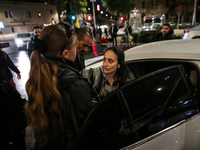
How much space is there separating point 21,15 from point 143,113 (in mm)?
45999

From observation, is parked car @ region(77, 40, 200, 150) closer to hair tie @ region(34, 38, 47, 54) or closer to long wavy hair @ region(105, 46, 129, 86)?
hair tie @ region(34, 38, 47, 54)

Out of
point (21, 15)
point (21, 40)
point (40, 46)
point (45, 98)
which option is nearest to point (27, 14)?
point (21, 15)

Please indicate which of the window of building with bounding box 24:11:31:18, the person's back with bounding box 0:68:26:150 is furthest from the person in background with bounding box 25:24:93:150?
the window of building with bounding box 24:11:31:18

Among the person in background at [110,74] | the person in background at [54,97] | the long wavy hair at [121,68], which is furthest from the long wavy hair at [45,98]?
the long wavy hair at [121,68]

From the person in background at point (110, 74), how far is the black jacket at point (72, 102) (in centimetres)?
73

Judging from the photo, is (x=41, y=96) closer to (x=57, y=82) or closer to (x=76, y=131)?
(x=57, y=82)

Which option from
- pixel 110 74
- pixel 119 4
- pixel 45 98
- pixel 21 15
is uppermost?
pixel 21 15

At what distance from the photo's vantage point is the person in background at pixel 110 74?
1793 mm

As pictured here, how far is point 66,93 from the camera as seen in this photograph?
3.33 feet

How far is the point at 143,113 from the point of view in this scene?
1138mm

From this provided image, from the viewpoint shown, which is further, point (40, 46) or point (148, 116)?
point (148, 116)

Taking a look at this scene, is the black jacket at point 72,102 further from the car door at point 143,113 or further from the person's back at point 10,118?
the person's back at point 10,118

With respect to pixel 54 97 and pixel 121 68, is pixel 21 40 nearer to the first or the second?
pixel 121 68

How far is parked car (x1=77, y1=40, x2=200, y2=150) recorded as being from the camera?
0.98m
